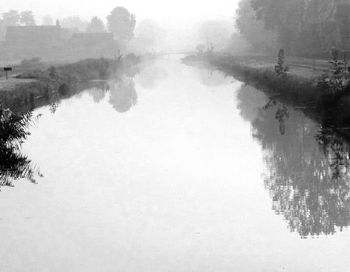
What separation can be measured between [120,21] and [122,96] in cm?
12232

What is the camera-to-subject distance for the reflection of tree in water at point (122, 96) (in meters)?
35.3

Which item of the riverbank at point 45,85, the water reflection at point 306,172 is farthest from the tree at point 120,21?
the water reflection at point 306,172

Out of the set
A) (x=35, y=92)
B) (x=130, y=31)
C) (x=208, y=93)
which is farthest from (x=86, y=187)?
(x=130, y=31)

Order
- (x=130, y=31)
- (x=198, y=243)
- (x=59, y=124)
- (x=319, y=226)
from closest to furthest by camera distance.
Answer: (x=198, y=243) → (x=319, y=226) → (x=59, y=124) → (x=130, y=31)

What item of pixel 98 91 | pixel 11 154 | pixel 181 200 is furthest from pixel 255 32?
pixel 181 200

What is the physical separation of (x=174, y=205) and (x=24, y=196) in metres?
4.37

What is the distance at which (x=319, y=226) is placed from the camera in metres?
11.9

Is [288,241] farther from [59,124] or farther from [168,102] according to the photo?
[168,102]

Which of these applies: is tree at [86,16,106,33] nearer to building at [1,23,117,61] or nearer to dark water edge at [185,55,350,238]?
building at [1,23,117,61]

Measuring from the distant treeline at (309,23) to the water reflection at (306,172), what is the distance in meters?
29.9

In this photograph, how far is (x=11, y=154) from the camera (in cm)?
1877

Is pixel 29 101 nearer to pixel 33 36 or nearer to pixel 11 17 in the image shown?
pixel 33 36

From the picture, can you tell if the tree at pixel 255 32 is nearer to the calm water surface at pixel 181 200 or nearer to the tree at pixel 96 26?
the calm water surface at pixel 181 200

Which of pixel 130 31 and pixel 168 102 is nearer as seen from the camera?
pixel 168 102
